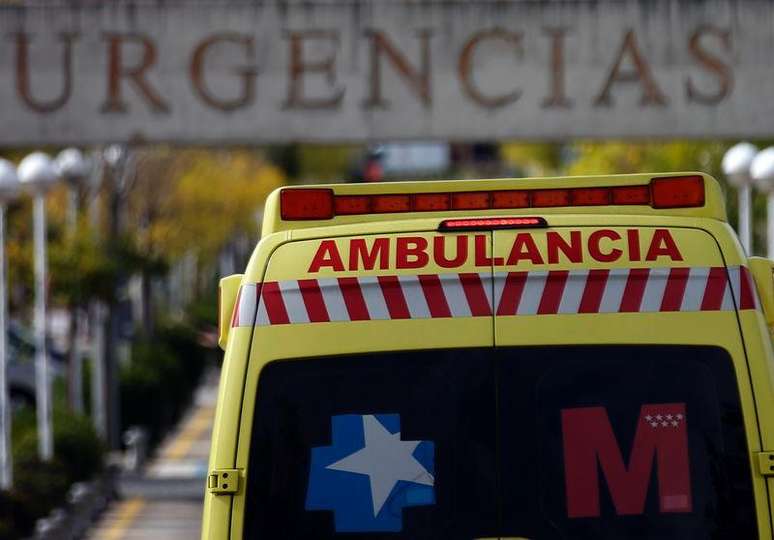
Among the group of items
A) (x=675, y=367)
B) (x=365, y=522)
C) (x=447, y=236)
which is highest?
(x=447, y=236)

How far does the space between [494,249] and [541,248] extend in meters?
0.14

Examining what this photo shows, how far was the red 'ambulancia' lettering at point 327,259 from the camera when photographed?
19.6 ft

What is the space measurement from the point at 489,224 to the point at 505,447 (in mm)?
698

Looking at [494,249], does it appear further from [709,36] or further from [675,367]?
[709,36]

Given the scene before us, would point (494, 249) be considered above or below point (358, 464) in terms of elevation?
above

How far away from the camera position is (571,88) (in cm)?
2034

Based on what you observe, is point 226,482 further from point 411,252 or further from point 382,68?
point 382,68

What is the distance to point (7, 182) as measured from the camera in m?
17.5

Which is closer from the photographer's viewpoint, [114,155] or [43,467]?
[43,467]

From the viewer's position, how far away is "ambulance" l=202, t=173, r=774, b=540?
571 cm

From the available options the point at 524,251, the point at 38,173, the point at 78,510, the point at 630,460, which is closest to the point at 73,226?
the point at 38,173

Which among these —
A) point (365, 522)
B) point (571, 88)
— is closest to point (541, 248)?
point (365, 522)

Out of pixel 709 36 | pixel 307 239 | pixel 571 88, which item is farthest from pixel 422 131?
pixel 307 239

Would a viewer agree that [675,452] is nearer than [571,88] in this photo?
Yes
